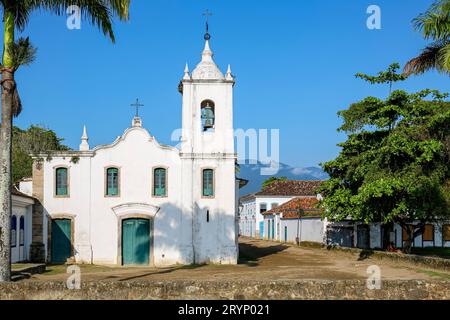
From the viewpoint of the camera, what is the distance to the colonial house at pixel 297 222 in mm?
40438

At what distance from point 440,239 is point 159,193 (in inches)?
797

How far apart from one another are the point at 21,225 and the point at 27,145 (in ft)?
82.0

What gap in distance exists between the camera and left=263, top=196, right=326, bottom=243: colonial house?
40.4 metres

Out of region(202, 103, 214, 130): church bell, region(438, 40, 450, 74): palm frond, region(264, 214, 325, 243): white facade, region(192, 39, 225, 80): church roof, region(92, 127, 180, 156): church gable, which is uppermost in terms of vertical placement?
region(192, 39, 225, 80): church roof

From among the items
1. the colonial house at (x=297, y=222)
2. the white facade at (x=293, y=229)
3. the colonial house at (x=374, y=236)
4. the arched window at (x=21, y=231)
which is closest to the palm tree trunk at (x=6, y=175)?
the arched window at (x=21, y=231)

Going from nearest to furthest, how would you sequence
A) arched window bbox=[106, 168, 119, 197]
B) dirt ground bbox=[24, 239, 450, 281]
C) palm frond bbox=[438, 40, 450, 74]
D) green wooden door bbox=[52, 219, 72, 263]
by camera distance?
palm frond bbox=[438, 40, 450, 74], dirt ground bbox=[24, 239, 450, 281], green wooden door bbox=[52, 219, 72, 263], arched window bbox=[106, 168, 119, 197]

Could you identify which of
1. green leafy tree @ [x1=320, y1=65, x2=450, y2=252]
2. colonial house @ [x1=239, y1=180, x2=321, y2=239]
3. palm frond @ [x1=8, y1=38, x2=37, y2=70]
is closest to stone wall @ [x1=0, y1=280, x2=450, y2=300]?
palm frond @ [x1=8, y1=38, x2=37, y2=70]

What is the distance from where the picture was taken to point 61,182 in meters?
25.2

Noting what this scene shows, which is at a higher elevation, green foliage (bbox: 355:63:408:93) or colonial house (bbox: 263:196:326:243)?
green foliage (bbox: 355:63:408:93)

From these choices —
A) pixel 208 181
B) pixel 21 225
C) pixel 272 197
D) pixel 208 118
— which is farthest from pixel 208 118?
pixel 272 197

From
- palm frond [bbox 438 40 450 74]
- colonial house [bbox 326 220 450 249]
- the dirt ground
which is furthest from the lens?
colonial house [bbox 326 220 450 249]

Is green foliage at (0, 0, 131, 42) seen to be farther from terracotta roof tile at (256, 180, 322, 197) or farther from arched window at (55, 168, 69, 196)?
terracotta roof tile at (256, 180, 322, 197)
